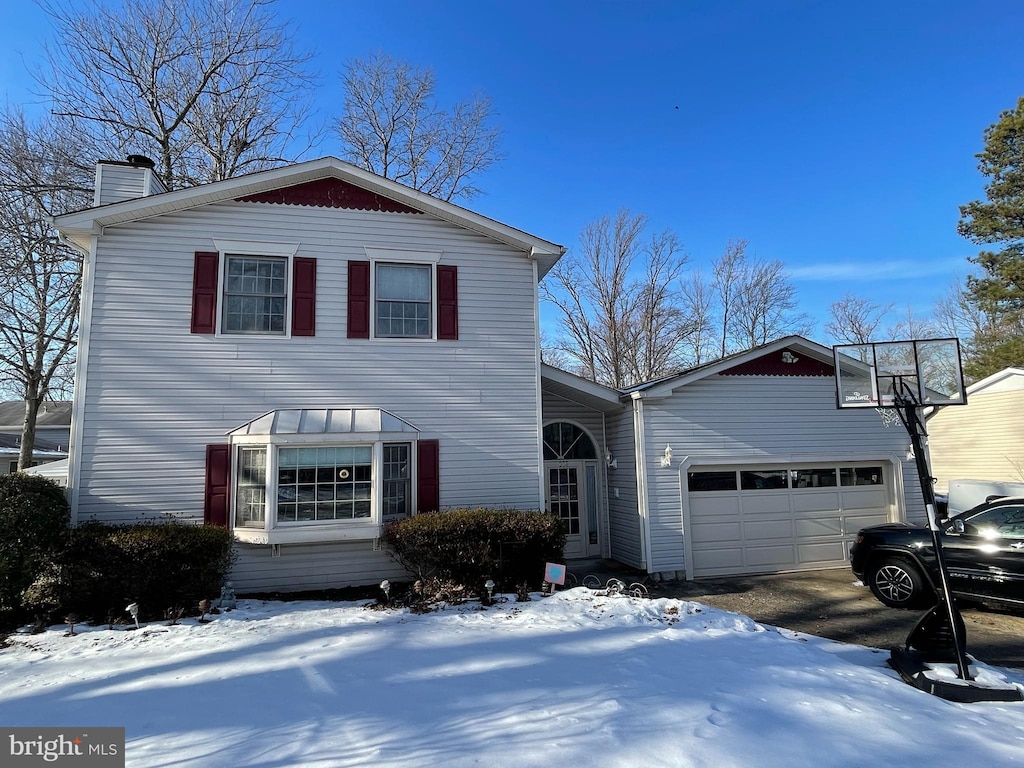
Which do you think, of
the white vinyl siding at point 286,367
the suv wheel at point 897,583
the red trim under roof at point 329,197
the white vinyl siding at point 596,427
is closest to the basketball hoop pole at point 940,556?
the suv wheel at point 897,583

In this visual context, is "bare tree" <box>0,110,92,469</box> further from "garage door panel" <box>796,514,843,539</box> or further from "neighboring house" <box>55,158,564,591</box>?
"garage door panel" <box>796,514,843,539</box>

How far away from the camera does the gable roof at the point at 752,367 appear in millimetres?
9695

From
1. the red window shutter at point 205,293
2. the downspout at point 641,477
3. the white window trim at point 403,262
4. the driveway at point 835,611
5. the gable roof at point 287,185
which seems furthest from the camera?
the downspout at point 641,477

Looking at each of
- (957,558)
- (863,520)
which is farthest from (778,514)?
(957,558)

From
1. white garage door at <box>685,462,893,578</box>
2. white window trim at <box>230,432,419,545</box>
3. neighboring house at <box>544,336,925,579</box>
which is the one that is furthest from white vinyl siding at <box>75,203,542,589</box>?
white garage door at <box>685,462,893,578</box>

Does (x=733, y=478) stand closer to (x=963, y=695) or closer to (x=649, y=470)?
(x=649, y=470)

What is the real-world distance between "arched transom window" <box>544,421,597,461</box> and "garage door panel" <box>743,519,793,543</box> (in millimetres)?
3188

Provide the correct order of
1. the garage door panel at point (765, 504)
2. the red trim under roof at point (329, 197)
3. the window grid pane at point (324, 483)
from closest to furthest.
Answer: the window grid pane at point (324, 483), the red trim under roof at point (329, 197), the garage door panel at point (765, 504)

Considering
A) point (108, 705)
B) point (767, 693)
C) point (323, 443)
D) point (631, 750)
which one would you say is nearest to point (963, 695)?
point (767, 693)

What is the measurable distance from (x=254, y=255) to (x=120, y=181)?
257cm

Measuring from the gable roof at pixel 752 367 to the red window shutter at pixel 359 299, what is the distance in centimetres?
489

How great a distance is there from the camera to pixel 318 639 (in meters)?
5.79

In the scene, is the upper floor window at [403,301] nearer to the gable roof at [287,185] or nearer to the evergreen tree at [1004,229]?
the gable roof at [287,185]

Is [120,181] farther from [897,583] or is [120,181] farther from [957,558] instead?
[957,558]
